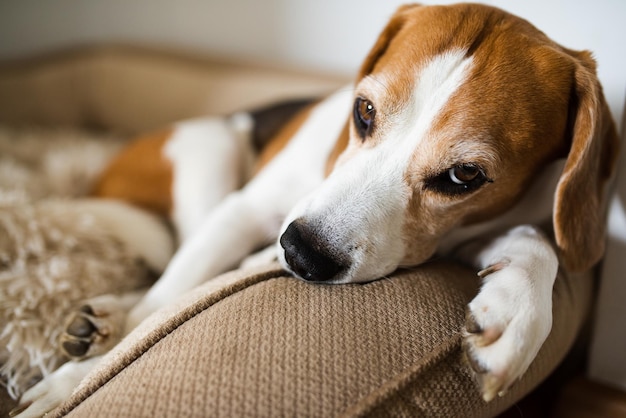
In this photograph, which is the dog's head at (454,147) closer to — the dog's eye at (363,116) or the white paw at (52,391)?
the dog's eye at (363,116)

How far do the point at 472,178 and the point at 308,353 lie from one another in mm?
510

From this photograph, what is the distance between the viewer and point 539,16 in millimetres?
1525

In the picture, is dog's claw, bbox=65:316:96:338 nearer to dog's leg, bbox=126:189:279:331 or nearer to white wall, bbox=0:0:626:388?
dog's leg, bbox=126:189:279:331

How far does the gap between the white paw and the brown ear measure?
1105 millimetres

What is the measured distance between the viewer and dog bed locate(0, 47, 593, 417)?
3.16 feet

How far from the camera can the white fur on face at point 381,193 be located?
1.17 meters

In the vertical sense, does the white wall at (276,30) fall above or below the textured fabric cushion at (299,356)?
above

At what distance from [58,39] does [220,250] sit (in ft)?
6.51

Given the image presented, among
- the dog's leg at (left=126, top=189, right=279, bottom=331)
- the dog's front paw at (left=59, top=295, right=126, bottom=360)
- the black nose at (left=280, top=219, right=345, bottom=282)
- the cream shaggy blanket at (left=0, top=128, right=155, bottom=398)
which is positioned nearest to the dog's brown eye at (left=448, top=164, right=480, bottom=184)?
the black nose at (left=280, top=219, right=345, bottom=282)

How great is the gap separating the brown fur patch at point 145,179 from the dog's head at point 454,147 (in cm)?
87

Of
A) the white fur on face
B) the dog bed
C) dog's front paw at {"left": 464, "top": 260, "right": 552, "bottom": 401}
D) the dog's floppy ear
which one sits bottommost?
the dog bed

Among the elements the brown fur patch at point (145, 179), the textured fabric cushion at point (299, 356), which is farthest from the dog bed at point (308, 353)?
the brown fur patch at point (145, 179)

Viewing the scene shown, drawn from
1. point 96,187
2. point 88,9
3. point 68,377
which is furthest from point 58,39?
point 68,377

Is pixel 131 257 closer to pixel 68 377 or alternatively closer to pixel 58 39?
pixel 68 377
